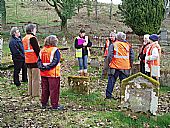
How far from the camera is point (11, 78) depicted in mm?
11375

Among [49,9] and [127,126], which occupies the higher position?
[49,9]

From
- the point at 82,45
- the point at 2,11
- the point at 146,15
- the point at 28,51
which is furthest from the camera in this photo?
the point at 2,11

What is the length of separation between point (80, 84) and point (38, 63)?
5.84 ft

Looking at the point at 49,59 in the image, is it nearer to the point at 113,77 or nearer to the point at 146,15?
the point at 113,77

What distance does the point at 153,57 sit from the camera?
8609 millimetres

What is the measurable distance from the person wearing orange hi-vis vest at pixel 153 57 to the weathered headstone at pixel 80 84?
5.70 ft

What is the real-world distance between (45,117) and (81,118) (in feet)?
2.65

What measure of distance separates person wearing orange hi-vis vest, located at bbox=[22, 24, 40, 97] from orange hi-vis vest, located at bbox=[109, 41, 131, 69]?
206 centimetres

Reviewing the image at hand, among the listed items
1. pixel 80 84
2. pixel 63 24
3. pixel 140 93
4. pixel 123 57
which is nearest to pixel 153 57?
pixel 123 57

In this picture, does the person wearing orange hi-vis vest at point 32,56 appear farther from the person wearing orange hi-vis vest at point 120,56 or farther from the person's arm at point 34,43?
the person wearing orange hi-vis vest at point 120,56

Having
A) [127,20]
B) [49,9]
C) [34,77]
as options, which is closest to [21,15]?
[49,9]

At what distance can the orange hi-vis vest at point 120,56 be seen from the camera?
28.1ft

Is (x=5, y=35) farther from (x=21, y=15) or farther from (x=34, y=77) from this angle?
(x=34, y=77)

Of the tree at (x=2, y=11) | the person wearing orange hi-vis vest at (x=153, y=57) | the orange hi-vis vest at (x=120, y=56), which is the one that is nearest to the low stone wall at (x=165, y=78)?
the person wearing orange hi-vis vest at (x=153, y=57)
